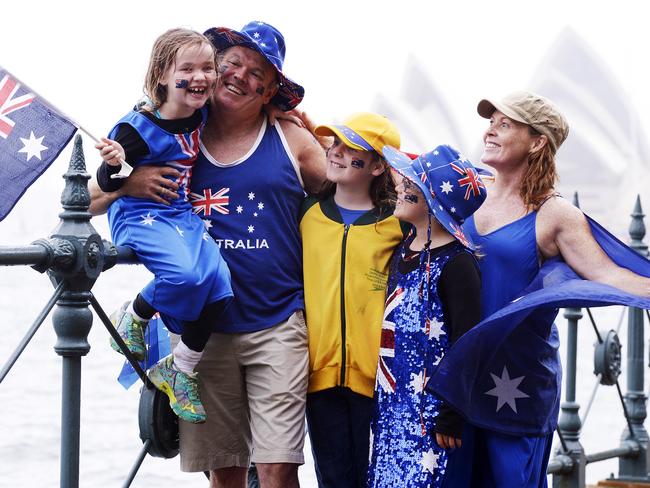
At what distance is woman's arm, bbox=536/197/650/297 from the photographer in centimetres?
297

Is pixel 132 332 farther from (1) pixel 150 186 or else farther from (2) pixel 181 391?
(1) pixel 150 186

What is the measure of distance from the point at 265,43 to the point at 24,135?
29.4 inches

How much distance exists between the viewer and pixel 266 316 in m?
3.03


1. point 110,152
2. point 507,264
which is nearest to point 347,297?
point 507,264

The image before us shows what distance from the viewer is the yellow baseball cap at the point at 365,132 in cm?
304

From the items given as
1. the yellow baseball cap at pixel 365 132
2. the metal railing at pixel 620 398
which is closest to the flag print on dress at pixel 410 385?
the yellow baseball cap at pixel 365 132

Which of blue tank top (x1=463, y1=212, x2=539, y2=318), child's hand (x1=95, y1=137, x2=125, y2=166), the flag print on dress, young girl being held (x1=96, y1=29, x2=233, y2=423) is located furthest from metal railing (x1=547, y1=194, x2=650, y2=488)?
child's hand (x1=95, y1=137, x2=125, y2=166)

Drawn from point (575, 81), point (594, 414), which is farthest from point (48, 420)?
point (575, 81)

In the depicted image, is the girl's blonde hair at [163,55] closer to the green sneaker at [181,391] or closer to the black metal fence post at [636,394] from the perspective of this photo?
the green sneaker at [181,391]

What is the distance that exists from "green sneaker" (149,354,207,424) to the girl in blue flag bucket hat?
0.47m

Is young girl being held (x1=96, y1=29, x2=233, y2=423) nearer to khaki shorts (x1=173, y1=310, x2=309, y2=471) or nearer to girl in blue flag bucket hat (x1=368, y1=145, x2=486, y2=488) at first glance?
khaki shorts (x1=173, y1=310, x2=309, y2=471)

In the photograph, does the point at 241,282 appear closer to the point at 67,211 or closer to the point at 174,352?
the point at 174,352

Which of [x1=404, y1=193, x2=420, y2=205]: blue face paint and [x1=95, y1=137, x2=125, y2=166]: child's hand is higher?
[x1=95, y1=137, x2=125, y2=166]: child's hand

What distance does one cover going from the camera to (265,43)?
3.10 meters
